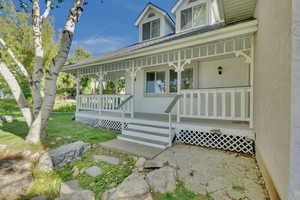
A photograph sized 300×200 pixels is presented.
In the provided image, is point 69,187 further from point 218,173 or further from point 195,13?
point 195,13

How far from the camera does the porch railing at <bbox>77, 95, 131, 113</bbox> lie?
264 inches

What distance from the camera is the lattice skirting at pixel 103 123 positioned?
22.1 ft

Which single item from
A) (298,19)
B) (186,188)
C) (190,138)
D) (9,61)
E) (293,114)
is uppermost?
(9,61)

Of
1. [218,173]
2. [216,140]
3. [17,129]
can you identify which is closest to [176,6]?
[216,140]

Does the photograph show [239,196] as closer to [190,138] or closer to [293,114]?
[293,114]

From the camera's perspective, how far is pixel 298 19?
132cm

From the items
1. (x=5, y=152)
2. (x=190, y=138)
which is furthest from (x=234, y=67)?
(x=5, y=152)

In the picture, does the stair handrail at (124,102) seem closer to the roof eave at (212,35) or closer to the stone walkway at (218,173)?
the roof eave at (212,35)

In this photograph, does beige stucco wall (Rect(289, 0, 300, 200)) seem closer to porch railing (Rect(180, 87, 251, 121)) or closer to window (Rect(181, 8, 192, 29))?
porch railing (Rect(180, 87, 251, 121))

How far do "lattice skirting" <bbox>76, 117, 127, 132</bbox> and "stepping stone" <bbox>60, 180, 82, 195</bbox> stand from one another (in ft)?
12.0

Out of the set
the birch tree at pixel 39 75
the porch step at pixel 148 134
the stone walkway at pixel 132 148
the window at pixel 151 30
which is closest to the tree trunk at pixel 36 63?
the birch tree at pixel 39 75

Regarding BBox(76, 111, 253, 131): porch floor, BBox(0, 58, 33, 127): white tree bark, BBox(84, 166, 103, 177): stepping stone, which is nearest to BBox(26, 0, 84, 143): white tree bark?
BBox(0, 58, 33, 127): white tree bark

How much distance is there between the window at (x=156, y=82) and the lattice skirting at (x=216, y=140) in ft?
10.9

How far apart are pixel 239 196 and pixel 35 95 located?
5.87 meters
